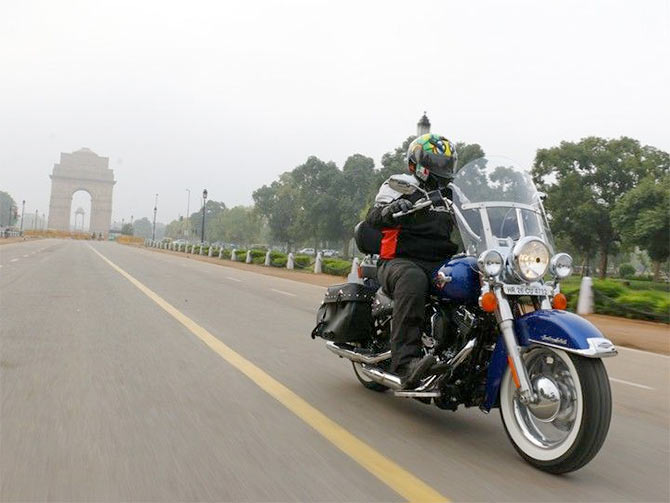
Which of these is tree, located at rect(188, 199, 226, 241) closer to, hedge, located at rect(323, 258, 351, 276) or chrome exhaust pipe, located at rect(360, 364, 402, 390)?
hedge, located at rect(323, 258, 351, 276)

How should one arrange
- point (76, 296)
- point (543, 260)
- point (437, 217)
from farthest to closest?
point (76, 296)
point (437, 217)
point (543, 260)

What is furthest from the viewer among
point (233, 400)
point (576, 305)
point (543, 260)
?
point (576, 305)

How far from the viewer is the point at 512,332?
11.4ft

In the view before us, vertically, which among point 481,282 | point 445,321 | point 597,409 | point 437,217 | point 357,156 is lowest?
point 597,409

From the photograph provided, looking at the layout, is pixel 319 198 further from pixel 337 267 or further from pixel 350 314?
pixel 350 314

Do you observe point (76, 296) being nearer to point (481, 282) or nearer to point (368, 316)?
point (368, 316)

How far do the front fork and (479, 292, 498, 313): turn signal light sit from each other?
24 millimetres

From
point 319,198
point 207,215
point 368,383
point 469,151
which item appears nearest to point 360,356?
point 368,383

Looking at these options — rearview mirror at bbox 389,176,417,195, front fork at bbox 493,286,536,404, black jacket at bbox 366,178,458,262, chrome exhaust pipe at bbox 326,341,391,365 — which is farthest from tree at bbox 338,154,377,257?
front fork at bbox 493,286,536,404

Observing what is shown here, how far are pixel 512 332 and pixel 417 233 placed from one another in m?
1.13

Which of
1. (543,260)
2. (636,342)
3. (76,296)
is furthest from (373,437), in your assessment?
(76,296)

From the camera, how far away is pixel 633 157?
1833 inches

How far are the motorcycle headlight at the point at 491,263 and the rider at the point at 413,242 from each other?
572mm

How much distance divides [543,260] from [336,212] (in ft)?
228
